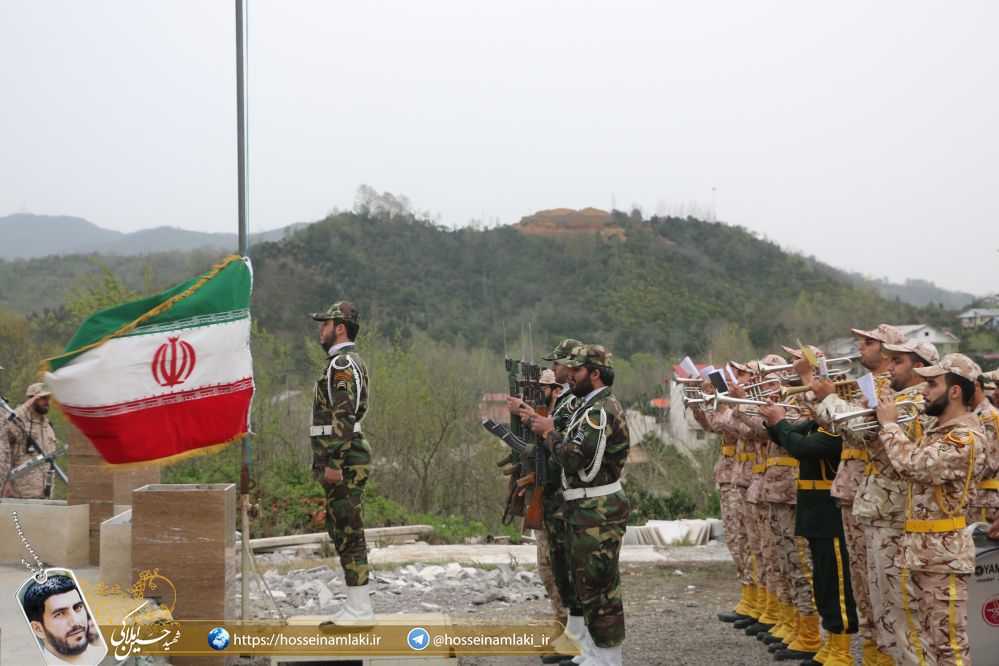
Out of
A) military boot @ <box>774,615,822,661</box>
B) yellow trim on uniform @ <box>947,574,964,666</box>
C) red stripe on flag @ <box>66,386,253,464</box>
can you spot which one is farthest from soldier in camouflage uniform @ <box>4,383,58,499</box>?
yellow trim on uniform @ <box>947,574,964,666</box>

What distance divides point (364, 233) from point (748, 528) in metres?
46.7

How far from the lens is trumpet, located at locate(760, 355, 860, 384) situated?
7.20 m

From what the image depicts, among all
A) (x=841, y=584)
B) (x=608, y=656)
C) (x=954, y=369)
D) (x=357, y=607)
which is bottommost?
(x=608, y=656)

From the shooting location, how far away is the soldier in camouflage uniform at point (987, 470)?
5574 mm

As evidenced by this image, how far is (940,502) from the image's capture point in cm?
528

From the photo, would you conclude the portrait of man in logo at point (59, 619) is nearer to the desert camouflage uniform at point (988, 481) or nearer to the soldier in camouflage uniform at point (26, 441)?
the desert camouflage uniform at point (988, 481)

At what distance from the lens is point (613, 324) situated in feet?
163

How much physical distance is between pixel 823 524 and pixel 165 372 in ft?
16.6

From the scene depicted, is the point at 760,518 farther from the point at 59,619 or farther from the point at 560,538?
the point at 59,619

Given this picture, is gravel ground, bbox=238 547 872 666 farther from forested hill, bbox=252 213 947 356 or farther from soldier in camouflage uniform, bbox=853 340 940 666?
forested hill, bbox=252 213 947 356

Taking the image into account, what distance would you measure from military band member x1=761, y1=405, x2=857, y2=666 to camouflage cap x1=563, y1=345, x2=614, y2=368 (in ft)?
4.15

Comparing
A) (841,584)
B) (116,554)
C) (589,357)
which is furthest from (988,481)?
(116,554)

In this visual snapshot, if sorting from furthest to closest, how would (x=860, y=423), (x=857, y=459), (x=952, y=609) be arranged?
(x=857, y=459) < (x=860, y=423) < (x=952, y=609)

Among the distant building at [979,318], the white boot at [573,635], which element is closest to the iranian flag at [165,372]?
the white boot at [573,635]
